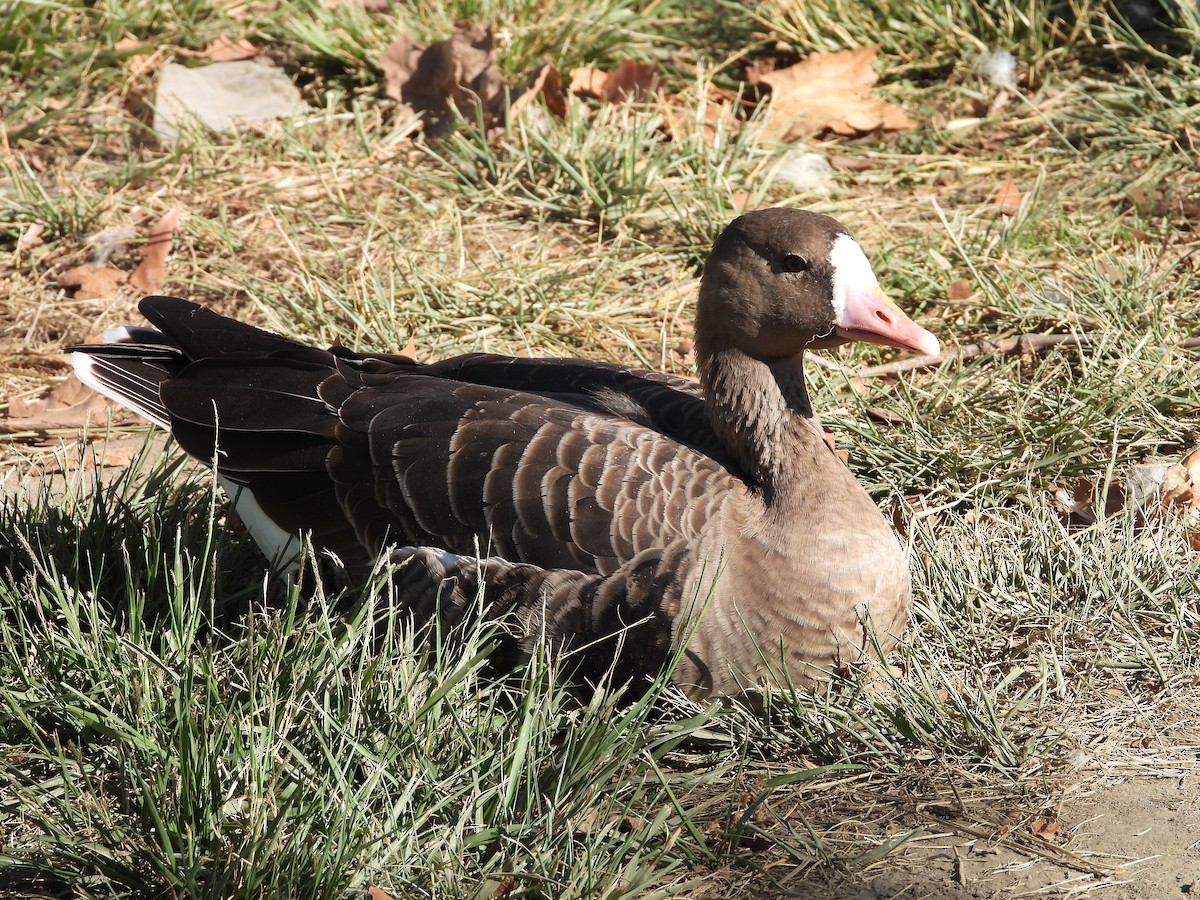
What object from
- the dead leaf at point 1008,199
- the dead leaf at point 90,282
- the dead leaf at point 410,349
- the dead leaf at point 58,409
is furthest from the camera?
the dead leaf at point 1008,199

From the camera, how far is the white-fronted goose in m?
3.47

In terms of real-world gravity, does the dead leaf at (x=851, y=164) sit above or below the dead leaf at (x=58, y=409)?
above

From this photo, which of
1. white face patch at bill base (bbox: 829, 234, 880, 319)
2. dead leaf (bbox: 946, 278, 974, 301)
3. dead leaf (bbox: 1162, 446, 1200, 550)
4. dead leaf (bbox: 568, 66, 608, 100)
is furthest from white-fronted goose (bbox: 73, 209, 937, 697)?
dead leaf (bbox: 568, 66, 608, 100)

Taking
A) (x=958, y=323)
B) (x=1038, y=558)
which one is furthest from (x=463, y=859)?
(x=958, y=323)

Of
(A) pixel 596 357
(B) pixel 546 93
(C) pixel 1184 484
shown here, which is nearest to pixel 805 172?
(B) pixel 546 93

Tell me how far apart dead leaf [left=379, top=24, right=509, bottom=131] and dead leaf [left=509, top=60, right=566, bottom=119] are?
110mm

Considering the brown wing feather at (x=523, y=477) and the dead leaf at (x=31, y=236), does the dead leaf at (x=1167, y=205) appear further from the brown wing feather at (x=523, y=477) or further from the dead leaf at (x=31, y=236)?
the dead leaf at (x=31, y=236)

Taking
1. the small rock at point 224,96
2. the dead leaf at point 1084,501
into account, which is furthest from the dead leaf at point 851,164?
the small rock at point 224,96

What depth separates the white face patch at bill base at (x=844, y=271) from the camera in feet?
11.7

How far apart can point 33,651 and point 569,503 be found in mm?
1413

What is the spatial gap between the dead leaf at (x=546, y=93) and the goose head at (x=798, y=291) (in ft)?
9.55

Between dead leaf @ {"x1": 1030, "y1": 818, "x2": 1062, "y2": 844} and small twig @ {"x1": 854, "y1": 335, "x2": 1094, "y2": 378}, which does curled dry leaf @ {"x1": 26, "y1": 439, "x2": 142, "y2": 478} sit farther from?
dead leaf @ {"x1": 1030, "y1": 818, "x2": 1062, "y2": 844}

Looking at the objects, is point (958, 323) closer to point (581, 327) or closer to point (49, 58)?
point (581, 327)

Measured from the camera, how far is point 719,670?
135 inches
